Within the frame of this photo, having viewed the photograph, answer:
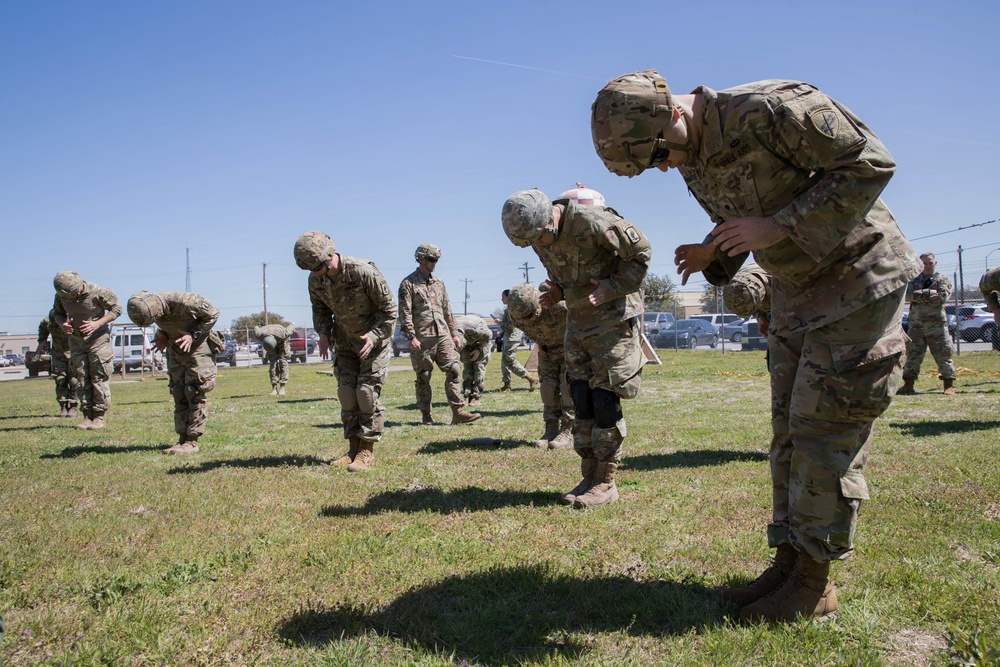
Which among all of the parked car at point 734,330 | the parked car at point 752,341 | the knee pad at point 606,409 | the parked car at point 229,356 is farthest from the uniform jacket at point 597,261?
the parked car at point 229,356

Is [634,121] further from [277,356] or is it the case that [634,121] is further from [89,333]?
[277,356]

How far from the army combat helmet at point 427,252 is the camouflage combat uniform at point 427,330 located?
0.27 m

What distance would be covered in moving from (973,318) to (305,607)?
3095 centimetres

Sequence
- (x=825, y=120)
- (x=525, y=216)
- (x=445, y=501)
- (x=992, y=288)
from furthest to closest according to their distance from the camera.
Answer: (x=992, y=288)
(x=445, y=501)
(x=525, y=216)
(x=825, y=120)

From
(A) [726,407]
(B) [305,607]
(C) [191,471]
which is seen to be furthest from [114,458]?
(A) [726,407]

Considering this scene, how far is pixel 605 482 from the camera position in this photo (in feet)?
16.5

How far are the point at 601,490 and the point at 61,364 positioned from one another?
13.4m

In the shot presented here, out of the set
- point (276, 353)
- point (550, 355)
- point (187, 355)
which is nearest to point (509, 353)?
point (276, 353)

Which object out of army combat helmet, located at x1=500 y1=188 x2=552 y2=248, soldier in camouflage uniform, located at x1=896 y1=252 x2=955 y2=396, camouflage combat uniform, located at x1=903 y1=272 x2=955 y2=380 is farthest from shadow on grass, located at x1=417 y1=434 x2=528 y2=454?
camouflage combat uniform, located at x1=903 y1=272 x2=955 y2=380

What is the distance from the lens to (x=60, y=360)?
14.2 meters

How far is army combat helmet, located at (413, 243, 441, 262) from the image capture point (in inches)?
404

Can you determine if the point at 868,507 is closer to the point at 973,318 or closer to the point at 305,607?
the point at 305,607

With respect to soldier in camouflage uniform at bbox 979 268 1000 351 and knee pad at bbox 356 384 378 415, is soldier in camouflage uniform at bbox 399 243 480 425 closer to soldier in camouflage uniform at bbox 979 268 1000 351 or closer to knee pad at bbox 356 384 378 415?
knee pad at bbox 356 384 378 415

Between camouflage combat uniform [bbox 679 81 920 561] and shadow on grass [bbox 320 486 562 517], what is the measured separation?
2.54m
